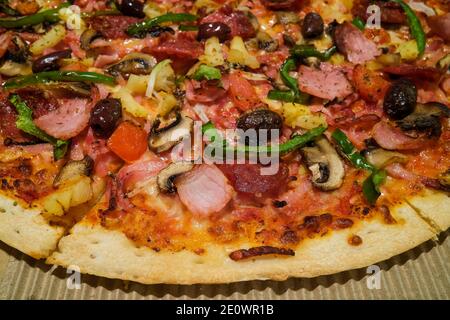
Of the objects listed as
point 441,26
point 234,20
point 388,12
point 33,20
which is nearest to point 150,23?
point 234,20

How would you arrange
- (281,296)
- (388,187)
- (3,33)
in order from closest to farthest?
(281,296)
(388,187)
(3,33)

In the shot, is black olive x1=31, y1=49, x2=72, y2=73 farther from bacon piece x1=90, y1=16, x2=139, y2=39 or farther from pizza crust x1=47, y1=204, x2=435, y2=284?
pizza crust x1=47, y1=204, x2=435, y2=284

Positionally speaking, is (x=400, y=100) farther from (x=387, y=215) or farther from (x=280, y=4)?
(x=280, y=4)

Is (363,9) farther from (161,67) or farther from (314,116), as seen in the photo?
(161,67)

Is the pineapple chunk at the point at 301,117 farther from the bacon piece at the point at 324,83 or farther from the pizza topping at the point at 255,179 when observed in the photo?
the pizza topping at the point at 255,179

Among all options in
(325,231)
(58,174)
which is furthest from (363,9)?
(58,174)

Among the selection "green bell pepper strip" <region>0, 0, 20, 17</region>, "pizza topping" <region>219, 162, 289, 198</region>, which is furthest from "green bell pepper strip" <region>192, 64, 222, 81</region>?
"green bell pepper strip" <region>0, 0, 20, 17</region>
